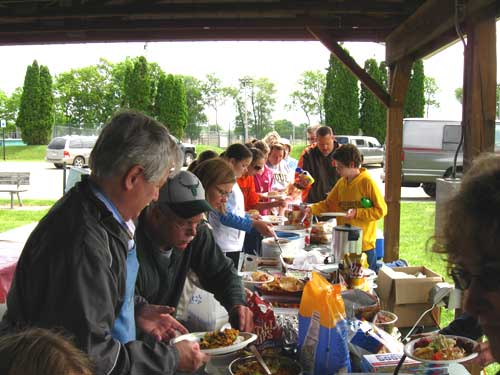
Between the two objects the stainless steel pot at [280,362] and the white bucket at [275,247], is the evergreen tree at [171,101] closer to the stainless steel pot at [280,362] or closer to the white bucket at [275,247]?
the white bucket at [275,247]

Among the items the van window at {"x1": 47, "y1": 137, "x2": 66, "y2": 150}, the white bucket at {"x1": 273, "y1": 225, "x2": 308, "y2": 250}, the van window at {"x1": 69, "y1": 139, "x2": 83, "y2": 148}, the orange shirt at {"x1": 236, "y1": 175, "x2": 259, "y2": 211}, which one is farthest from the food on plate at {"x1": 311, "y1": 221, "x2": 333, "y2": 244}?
the van window at {"x1": 47, "y1": 137, "x2": 66, "y2": 150}

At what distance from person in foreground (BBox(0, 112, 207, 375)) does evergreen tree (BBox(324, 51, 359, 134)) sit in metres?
28.8

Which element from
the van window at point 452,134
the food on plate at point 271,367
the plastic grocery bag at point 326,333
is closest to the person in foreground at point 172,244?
the food on plate at point 271,367

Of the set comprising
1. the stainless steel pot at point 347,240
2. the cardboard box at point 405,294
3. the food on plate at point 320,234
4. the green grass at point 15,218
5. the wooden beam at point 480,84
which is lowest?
the green grass at point 15,218

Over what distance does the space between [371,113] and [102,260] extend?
29730mm

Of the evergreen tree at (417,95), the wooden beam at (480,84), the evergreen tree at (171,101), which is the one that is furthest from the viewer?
the evergreen tree at (171,101)

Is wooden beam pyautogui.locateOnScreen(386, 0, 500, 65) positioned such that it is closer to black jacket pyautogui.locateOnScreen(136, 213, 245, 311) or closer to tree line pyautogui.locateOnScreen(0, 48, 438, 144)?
black jacket pyautogui.locateOnScreen(136, 213, 245, 311)

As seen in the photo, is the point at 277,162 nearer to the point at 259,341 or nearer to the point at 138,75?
the point at 259,341

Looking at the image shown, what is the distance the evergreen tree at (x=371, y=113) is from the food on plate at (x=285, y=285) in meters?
28.0

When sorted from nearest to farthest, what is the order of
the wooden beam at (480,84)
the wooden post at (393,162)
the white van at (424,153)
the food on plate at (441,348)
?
the food on plate at (441,348) < the wooden beam at (480,84) < the wooden post at (393,162) < the white van at (424,153)

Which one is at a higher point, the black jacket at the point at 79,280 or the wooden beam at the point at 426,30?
the wooden beam at the point at 426,30

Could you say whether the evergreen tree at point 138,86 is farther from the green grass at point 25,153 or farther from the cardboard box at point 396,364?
the cardboard box at point 396,364

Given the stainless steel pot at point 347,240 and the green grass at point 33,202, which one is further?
the green grass at point 33,202

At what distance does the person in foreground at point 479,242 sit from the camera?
852mm
